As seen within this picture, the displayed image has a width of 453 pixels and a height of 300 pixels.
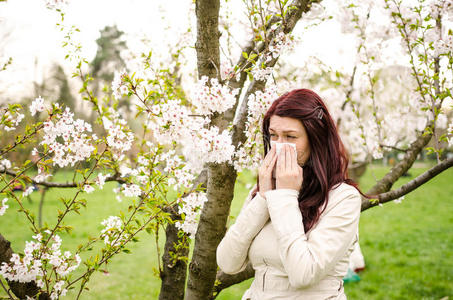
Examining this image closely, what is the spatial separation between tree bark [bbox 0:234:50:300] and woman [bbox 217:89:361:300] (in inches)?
48.2

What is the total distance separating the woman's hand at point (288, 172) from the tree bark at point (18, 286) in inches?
64.5

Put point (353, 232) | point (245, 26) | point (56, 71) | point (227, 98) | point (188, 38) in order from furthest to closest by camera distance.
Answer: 1. point (56, 71)
2. point (245, 26)
3. point (188, 38)
4. point (227, 98)
5. point (353, 232)

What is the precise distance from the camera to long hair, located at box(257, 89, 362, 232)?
5.49 ft

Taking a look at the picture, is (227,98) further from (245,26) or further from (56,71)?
(56,71)

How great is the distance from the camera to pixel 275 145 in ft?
5.50

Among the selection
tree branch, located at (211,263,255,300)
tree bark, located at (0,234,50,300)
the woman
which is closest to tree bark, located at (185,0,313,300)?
tree branch, located at (211,263,255,300)

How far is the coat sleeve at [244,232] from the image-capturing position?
165 cm

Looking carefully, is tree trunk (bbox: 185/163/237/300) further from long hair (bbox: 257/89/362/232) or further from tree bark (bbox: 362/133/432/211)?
tree bark (bbox: 362/133/432/211)

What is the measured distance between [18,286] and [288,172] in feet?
5.73

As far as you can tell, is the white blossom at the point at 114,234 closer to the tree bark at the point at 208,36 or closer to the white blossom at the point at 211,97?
the white blossom at the point at 211,97

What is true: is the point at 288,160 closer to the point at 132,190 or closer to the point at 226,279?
the point at 132,190

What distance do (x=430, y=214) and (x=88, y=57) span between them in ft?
38.5

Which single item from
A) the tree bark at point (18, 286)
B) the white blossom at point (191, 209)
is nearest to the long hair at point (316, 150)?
the white blossom at point (191, 209)

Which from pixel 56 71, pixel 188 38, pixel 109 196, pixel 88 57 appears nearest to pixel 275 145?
pixel 88 57
